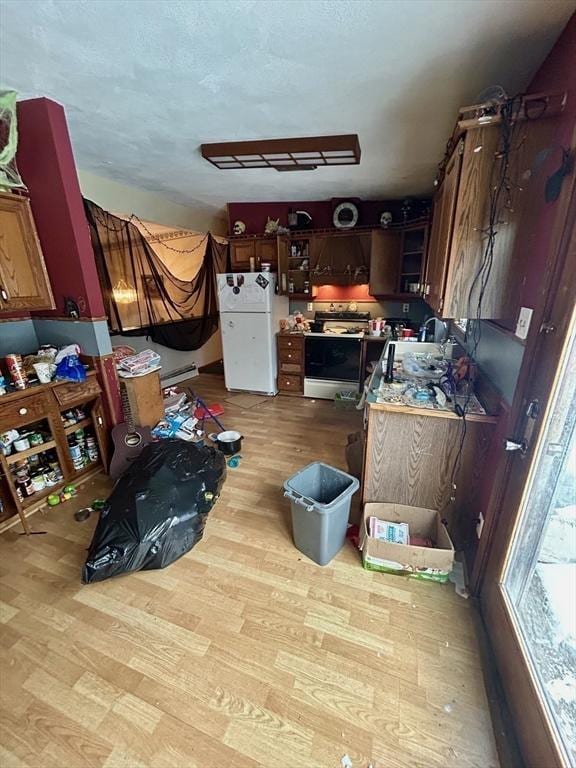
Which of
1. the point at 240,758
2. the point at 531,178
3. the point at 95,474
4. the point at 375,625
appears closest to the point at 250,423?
the point at 95,474

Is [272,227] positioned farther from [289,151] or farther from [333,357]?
[333,357]

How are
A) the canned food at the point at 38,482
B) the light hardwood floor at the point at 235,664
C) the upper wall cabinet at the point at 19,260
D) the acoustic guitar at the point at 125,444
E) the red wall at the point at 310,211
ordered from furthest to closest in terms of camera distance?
the red wall at the point at 310,211 → the acoustic guitar at the point at 125,444 → the canned food at the point at 38,482 → the upper wall cabinet at the point at 19,260 → the light hardwood floor at the point at 235,664

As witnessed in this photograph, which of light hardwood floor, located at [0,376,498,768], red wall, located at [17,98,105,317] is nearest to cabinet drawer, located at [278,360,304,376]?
red wall, located at [17,98,105,317]

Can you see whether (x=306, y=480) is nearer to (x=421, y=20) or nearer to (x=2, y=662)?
(x=2, y=662)

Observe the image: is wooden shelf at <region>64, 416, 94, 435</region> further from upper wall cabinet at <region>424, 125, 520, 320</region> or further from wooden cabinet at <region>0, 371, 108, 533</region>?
upper wall cabinet at <region>424, 125, 520, 320</region>

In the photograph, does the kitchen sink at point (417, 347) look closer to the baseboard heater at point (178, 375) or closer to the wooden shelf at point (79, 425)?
the wooden shelf at point (79, 425)

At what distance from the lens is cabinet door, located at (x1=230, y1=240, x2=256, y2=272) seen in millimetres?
4152

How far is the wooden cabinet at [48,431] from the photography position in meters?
1.92

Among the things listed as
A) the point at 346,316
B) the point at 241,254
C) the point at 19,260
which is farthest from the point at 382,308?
the point at 19,260

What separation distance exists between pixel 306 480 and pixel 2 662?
5.07 ft

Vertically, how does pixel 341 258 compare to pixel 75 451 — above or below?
above

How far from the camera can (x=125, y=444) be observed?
2441mm

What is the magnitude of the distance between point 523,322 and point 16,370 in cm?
276

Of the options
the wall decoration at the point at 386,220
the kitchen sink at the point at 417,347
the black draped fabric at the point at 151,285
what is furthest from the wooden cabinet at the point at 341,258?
the black draped fabric at the point at 151,285
